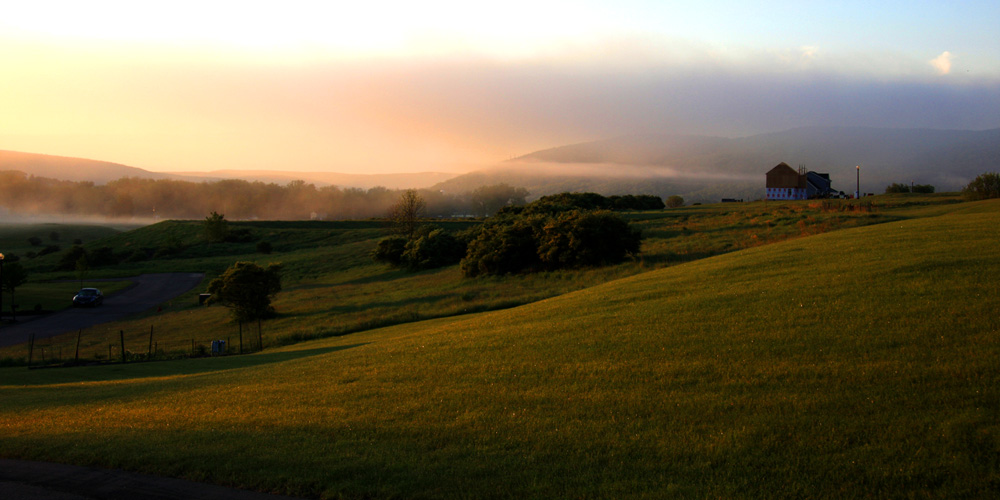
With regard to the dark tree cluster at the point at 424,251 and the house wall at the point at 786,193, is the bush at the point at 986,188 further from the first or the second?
the house wall at the point at 786,193

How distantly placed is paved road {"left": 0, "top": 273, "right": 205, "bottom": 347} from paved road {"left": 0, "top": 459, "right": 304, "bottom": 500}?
3763cm

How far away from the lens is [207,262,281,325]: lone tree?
41.8 metres

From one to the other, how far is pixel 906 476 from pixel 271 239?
105415mm

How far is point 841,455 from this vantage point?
6410 millimetres

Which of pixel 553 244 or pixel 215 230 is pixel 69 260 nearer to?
pixel 215 230

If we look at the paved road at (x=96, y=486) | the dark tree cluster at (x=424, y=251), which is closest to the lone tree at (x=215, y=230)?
the dark tree cluster at (x=424, y=251)

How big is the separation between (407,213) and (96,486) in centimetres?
7403

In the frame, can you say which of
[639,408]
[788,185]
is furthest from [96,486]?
[788,185]

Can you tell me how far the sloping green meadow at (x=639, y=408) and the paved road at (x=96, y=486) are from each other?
0.24 meters

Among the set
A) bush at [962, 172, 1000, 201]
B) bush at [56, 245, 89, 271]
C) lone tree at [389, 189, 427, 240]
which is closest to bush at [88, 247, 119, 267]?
bush at [56, 245, 89, 271]

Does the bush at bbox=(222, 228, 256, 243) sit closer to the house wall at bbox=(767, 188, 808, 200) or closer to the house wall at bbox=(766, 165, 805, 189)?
the house wall at bbox=(767, 188, 808, 200)

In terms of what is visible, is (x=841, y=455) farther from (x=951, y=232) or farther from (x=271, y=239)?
(x=271, y=239)

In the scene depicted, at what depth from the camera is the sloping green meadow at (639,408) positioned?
6383mm

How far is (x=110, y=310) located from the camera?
51.3 metres
